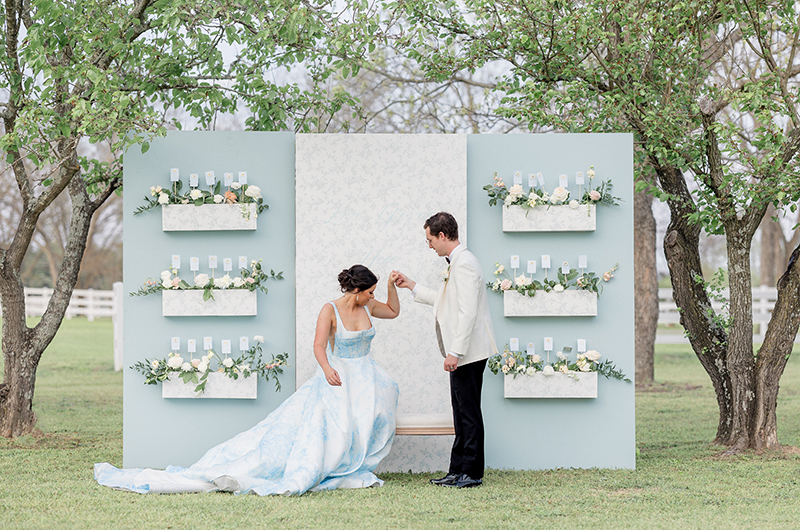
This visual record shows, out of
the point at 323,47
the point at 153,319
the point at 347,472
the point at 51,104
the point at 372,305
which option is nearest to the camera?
the point at 347,472

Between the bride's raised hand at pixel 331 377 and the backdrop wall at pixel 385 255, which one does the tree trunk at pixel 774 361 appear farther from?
the bride's raised hand at pixel 331 377

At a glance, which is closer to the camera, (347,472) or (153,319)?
(347,472)

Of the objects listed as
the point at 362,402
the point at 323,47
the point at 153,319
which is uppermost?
the point at 323,47

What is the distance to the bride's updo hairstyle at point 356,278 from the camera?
15.2 ft

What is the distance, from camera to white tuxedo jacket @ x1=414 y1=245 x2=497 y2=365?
4.41 metres

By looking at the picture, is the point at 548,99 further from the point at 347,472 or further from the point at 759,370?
the point at 347,472

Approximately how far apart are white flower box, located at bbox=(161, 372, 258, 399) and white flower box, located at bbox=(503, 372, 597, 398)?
1.72 m

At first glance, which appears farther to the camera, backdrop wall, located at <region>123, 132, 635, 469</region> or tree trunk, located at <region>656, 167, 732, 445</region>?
tree trunk, located at <region>656, 167, 732, 445</region>

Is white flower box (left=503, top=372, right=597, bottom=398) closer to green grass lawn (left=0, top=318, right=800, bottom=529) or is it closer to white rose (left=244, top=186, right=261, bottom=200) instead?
green grass lawn (left=0, top=318, right=800, bottom=529)

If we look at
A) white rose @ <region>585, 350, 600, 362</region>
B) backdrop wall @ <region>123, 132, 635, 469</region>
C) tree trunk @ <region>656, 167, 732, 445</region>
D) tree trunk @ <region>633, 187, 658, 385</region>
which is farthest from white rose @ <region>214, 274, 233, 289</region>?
tree trunk @ <region>633, 187, 658, 385</region>

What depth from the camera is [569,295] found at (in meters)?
5.15

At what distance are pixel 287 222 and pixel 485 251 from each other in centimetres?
138

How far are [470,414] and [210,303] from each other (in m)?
1.91

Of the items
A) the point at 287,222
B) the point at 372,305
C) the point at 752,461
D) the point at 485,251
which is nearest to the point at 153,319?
the point at 287,222
